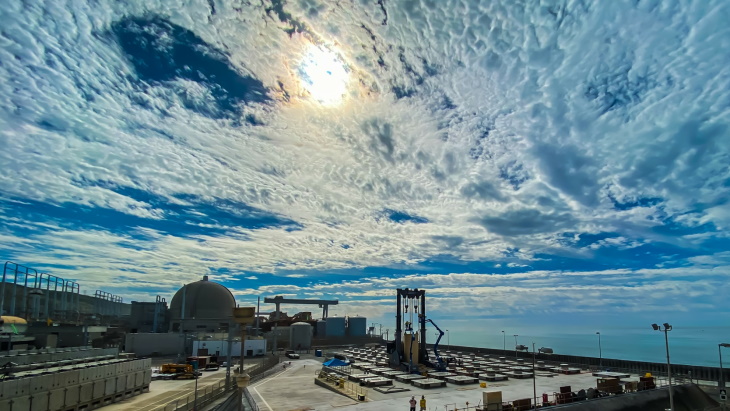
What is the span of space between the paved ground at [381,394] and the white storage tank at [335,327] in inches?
3215

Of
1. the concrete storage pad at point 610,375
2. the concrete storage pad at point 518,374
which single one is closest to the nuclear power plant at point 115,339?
the concrete storage pad at point 518,374

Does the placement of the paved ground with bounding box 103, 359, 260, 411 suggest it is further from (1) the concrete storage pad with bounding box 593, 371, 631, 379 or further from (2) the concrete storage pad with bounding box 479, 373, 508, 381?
(1) the concrete storage pad with bounding box 593, 371, 631, 379

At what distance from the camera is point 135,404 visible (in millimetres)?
40281

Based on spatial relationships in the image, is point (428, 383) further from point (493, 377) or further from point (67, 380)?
point (67, 380)

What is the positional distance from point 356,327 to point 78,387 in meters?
114

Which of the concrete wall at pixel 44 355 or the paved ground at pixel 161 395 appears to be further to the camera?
the paved ground at pixel 161 395

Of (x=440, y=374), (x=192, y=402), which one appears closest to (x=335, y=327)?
(x=440, y=374)

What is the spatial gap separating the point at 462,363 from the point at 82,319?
78359 millimetres

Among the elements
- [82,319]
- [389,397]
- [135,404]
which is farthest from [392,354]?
[82,319]

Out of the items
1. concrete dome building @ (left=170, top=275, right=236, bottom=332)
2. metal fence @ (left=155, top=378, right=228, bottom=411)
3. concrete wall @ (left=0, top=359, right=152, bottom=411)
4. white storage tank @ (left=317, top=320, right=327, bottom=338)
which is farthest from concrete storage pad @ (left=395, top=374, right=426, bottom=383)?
white storage tank @ (left=317, top=320, right=327, bottom=338)

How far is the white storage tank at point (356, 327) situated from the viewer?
14338cm

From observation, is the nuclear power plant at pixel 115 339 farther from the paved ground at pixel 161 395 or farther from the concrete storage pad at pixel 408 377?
the concrete storage pad at pixel 408 377

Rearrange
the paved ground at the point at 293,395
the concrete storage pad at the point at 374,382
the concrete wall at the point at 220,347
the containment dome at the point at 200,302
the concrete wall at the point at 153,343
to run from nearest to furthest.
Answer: the paved ground at the point at 293,395 < the concrete storage pad at the point at 374,382 < the concrete wall at the point at 153,343 < the concrete wall at the point at 220,347 < the containment dome at the point at 200,302

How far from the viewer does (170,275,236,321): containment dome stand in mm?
114000
